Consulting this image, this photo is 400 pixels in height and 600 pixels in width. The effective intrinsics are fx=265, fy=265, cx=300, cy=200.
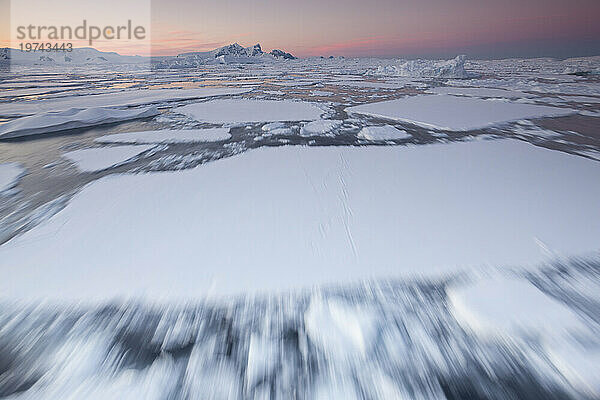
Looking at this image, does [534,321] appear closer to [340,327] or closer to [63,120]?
[340,327]

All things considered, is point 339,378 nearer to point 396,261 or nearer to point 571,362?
point 396,261

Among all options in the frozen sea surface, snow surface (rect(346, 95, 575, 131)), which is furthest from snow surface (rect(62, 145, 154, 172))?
snow surface (rect(346, 95, 575, 131))

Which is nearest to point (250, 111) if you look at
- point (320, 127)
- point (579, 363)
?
point (320, 127)

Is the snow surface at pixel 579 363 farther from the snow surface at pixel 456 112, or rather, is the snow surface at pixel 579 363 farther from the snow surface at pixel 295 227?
the snow surface at pixel 456 112

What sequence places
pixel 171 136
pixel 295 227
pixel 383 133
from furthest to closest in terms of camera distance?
pixel 171 136, pixel 383 133, pixel 295 227

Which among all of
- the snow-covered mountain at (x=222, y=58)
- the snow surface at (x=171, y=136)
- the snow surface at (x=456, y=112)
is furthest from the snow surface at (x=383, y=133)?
the snow-covered mountain at (x=222, y=58)

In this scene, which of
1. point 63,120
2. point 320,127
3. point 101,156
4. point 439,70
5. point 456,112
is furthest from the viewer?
point 439,70
